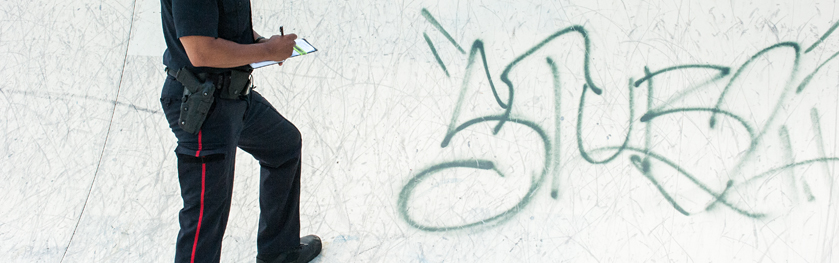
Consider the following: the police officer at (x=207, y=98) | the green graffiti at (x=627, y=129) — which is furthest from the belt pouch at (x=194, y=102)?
the green graffiti at (x=627, y=129)

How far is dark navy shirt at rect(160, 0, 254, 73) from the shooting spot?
4.93ft

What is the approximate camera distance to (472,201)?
7.64ft

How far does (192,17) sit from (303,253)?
0.98 metres

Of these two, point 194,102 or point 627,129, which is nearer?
point 194,102

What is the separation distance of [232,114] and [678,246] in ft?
5.62

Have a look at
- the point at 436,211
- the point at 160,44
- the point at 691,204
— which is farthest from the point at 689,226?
the point at 160,44

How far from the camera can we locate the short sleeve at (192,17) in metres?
1.50

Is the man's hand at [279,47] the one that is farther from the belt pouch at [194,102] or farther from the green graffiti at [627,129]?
the green graffiti at [627,129]

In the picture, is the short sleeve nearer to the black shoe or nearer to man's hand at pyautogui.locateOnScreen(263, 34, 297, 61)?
man's hand at pyautogui.locateOnScreen(263, 34, 297, 61)

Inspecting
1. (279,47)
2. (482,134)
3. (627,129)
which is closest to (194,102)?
(279,47)

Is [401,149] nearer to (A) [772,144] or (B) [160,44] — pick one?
(B) [160,44]

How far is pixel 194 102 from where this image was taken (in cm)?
159

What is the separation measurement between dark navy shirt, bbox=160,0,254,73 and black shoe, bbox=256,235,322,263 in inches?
28.7

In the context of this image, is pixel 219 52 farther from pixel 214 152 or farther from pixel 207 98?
pixel 214 152
